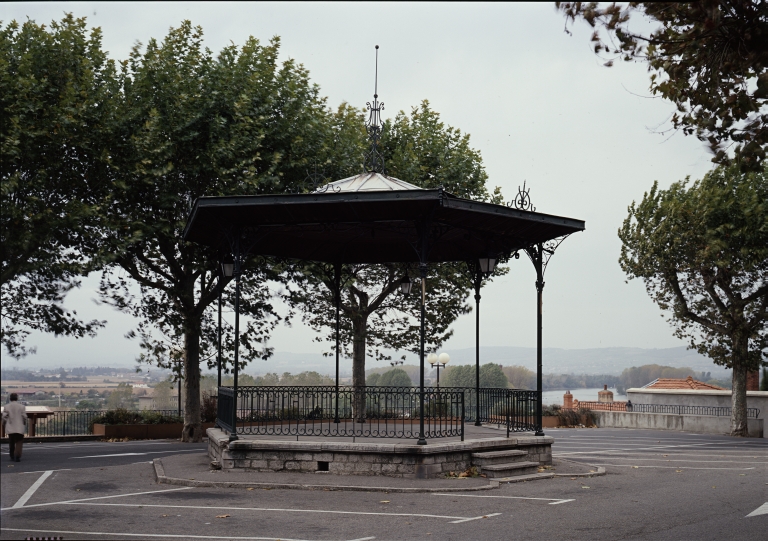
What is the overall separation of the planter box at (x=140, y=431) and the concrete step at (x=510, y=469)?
1502 cm

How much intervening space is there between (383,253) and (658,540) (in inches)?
513

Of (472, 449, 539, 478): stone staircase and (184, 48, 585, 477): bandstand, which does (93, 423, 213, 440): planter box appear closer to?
(184, 48, 585, 477): bandstand

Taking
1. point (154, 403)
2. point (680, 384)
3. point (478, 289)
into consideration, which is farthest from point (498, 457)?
point (680, 384)

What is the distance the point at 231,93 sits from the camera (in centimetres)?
2330

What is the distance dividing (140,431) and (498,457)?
640 inches

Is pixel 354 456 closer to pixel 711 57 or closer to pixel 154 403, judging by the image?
pixel 711 57

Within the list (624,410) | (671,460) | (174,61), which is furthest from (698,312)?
(174,61)

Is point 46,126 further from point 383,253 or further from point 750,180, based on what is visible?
point 750,180

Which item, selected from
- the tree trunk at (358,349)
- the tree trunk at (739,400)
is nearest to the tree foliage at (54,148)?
the tree trunk at (358,349)

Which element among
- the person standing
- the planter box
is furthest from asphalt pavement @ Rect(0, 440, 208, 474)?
the person standing

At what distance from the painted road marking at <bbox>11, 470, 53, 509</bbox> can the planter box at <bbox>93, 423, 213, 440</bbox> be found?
11.5m

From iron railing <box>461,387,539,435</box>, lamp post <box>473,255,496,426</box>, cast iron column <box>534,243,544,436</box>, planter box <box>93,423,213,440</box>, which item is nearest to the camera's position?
cast iron column <box>534,243,544,436</box>

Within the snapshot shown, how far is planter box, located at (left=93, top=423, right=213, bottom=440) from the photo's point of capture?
86.2ft

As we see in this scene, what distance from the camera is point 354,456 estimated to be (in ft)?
45.9
